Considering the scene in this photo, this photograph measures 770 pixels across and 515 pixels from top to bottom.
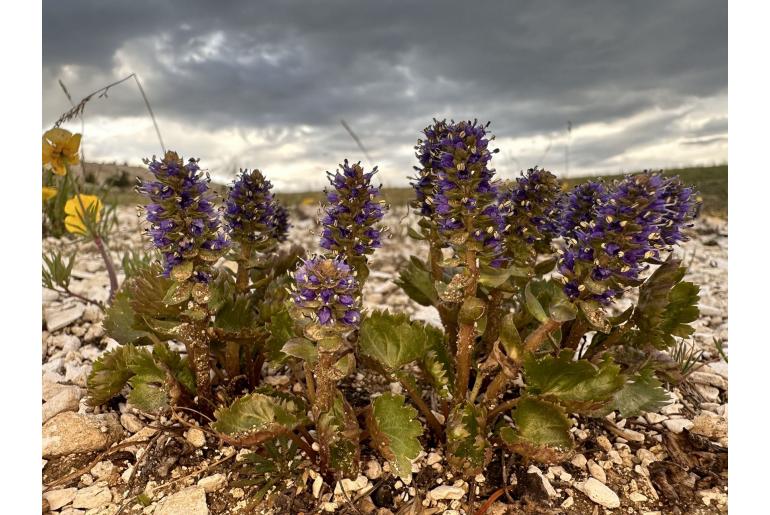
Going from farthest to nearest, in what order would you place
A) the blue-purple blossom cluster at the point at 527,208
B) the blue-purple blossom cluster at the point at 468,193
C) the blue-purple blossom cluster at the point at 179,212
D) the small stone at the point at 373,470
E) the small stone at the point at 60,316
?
the small stone at the point at 60,316, the small stone at the point at 373,470, the blue-purple blossom cluster at the point at 527,208, the blue-purple blossom cluster at the point at 179,212, the blue-purple blossom cluster at the point at 468,193

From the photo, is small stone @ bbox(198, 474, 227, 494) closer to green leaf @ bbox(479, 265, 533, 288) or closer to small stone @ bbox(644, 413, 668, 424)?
green leaf @ bbox(479, 265, 533, 288)

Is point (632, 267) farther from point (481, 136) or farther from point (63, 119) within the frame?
point (63, 119)

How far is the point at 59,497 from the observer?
4.07 metres

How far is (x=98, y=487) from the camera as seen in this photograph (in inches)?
163

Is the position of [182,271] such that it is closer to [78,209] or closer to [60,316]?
[60,316]

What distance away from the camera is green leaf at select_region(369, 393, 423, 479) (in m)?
3.52

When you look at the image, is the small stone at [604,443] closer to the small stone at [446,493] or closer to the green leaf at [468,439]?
the green leaf at [468,439]

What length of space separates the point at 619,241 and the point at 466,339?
1.14 meters

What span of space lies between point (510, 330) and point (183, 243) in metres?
1.91

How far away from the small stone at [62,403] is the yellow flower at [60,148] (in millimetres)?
2348

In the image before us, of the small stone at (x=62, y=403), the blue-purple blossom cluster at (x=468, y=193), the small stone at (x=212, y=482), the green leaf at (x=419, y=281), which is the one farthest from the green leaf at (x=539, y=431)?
the small stone at (x=62, y=403)

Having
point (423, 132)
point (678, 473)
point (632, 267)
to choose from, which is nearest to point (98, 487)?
point (423, 132)

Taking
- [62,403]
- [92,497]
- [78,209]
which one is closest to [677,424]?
[92,497]

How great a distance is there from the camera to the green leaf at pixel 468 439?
3719 millimetres
